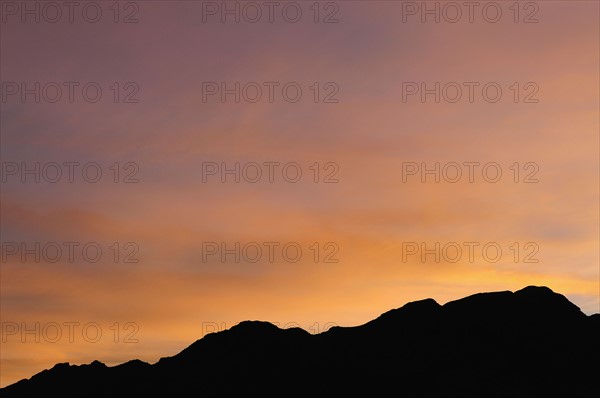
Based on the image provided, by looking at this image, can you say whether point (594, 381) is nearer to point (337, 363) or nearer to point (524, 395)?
point (524, 395)

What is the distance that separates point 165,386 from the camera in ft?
408

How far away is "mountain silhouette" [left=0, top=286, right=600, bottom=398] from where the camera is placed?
110m

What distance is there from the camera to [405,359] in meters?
118

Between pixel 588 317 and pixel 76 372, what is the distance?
8944 cm

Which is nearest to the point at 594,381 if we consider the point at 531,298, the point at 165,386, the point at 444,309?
the point at 531,298

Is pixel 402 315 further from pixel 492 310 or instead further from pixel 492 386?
pixel 492 386

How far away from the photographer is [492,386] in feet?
352

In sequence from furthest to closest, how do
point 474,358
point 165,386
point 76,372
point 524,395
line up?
point 76,372 → point 165,386 → point 474,358 → point 524,395

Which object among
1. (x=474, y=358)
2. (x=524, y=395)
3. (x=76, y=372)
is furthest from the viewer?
(x=76, y=372)

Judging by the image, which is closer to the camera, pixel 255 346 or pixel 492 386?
pixel 492 386

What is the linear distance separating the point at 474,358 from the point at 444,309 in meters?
14.7

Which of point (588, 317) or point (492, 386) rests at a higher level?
point (588, 317)

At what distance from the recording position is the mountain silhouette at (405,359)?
11025 centimetres

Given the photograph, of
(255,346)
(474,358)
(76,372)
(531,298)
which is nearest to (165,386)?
(255,346)
